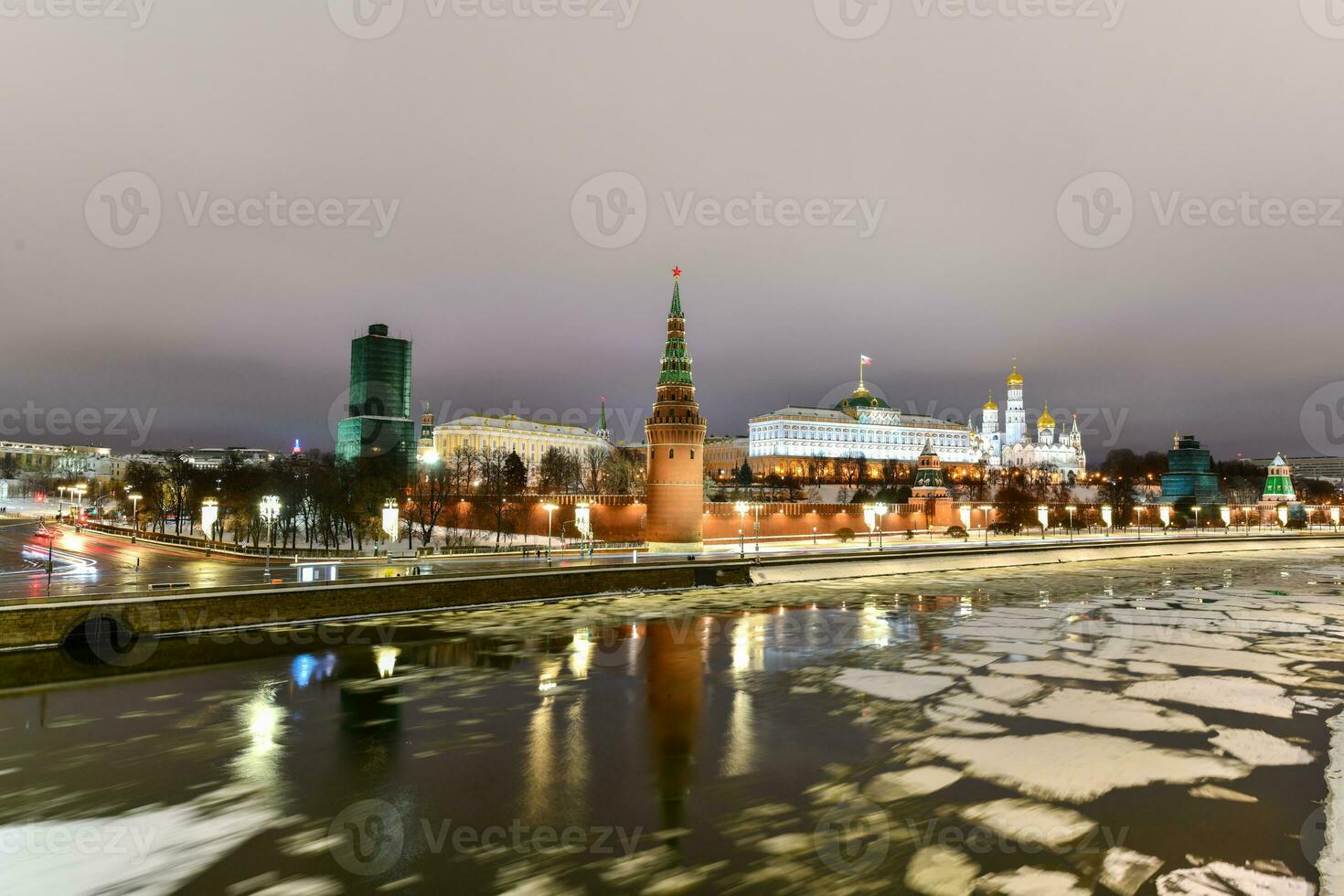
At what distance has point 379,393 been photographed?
12369 cm

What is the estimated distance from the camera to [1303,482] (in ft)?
456

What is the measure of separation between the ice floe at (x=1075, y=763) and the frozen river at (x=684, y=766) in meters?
0.07

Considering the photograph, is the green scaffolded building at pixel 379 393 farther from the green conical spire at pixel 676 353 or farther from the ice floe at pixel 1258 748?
the ice floe at pixel 1258 748

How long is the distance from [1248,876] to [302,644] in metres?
22.5

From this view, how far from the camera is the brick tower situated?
49406 mm

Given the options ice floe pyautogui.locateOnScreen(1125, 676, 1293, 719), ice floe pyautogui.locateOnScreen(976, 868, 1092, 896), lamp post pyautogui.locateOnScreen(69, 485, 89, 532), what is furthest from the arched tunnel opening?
lamp post pyautogui.locateOnScreen(69, 485, 89, 532)

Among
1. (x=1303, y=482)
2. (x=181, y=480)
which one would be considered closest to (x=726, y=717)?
(x=181, y=480)

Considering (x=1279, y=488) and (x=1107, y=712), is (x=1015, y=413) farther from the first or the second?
(x=1107, y=712)

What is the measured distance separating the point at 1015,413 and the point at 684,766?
177m

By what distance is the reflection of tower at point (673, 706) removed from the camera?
39.5 feet

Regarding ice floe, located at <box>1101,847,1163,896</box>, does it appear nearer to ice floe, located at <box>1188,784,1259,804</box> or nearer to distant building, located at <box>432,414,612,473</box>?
ice floe, located at <box>1188,784,1259,804</box>

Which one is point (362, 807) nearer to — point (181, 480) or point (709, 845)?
point (709, 845)

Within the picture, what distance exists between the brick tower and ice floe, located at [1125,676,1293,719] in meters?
31.8

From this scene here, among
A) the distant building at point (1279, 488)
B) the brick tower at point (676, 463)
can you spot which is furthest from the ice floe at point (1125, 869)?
the distant building at point (1279, 488)
